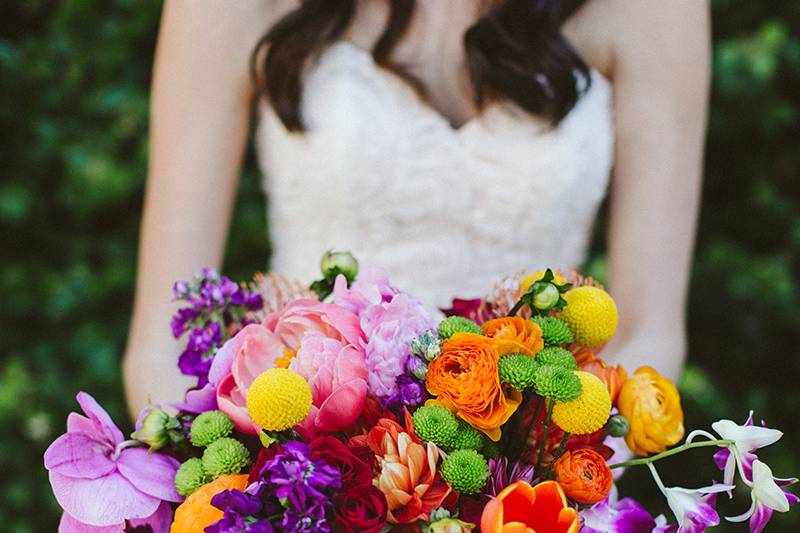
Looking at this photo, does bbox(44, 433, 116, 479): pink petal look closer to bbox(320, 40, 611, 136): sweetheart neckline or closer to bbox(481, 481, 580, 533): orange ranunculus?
bbox(481, 481, 580, 533): orange ranunculus

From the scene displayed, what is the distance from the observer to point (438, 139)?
3.85 ft

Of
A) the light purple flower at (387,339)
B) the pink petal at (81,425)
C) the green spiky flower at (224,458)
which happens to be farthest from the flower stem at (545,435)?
the pink petal at (81,425)

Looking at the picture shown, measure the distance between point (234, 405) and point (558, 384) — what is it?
0.74ft

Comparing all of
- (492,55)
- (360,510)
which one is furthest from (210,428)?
(492,55)

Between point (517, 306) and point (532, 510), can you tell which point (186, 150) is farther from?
point (532, 510)

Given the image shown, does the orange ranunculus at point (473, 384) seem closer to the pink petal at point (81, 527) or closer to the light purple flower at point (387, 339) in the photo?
the light purple flower at point (387, 339)

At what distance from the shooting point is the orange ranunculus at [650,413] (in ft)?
1.84

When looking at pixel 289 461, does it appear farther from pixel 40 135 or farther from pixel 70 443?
pixel 40 135

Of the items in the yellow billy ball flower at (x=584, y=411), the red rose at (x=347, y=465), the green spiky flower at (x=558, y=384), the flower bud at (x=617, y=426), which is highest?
the green spiky flower at (x=558, y=384)

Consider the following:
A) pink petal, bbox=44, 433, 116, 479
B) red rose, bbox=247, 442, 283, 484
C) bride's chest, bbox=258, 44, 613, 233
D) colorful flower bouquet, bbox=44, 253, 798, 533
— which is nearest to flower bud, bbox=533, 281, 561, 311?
colorful flower bouquet, bbox=44, 253, 798, 533

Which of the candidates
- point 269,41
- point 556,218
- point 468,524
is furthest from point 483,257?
point 468,524

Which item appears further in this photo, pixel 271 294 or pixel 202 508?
pixel 271 294

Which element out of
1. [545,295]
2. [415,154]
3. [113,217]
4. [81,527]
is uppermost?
[545,295]

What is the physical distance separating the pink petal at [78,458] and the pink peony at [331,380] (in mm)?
141
